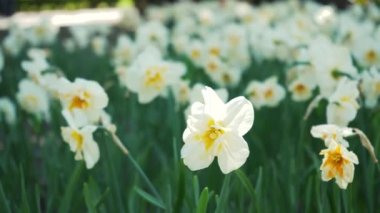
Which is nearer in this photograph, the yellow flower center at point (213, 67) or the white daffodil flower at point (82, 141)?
the white daffodil flower at point (82, 141)

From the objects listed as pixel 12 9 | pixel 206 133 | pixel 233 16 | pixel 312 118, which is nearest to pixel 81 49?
pixel 233 16

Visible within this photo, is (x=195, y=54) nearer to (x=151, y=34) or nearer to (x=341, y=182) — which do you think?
(x=151, y=34)

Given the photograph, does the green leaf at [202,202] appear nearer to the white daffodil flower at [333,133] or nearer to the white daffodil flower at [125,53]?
the white daffodil flower at [333,133]

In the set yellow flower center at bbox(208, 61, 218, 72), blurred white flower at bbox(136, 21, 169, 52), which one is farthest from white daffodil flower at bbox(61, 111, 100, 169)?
blurred white flower at bbox(136, 21, 169, 52)

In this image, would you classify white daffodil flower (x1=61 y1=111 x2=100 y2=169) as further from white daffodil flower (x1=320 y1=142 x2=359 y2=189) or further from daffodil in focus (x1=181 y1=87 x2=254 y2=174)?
white daffodil flower (x1=320 y1=142 x2=359 y2=189)

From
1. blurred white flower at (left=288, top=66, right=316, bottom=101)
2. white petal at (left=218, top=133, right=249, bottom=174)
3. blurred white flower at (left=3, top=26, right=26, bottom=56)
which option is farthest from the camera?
blurred white flower at (left=3, top=26, right=26, bottom=56)

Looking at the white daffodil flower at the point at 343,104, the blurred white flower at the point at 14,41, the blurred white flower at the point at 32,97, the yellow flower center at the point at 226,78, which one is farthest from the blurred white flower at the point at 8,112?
the blurred white flower at the point at 14,41

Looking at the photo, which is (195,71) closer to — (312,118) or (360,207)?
(312,118)
